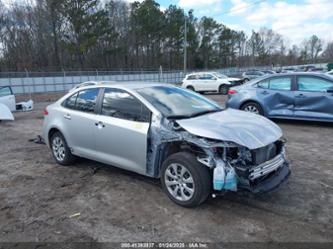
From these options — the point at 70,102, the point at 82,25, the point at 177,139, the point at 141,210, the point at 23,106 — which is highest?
the point at 82,25

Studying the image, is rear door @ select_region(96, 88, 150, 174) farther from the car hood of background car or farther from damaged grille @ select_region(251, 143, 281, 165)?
damaged grille @ select_region(251, 143, 281, 165)

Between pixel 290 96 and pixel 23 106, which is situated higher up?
pixel 290 96

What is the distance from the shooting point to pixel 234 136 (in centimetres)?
349

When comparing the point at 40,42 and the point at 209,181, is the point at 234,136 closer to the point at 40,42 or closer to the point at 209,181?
the point at 209,181

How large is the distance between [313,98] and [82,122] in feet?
19.9

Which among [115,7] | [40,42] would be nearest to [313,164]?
[40,42]

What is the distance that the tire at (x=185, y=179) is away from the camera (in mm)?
3506

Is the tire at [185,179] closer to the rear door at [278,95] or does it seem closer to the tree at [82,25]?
the rear door at [278,95]

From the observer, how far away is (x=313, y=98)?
312 inches

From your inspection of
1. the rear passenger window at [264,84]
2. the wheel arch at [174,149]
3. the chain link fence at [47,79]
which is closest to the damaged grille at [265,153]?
the wheel arch at [174,149]

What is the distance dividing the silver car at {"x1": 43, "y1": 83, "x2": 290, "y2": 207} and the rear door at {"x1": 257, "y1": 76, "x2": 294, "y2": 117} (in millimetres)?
4277

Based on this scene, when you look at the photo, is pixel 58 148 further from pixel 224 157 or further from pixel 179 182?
pixel 224 157

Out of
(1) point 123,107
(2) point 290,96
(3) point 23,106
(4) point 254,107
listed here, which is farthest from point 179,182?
(3) point 23,106

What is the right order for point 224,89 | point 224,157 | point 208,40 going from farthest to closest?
point 208,40, point 224,89, point 224,157
